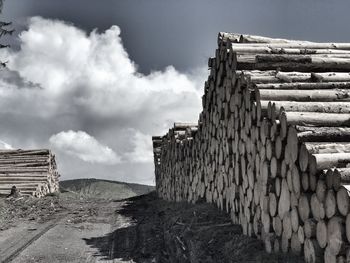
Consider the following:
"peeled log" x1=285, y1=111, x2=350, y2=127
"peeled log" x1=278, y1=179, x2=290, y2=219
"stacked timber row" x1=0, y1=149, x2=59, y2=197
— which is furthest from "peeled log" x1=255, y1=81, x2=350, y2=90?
"stacked timber row" x1=0, y1=149, x2=59, y2=197

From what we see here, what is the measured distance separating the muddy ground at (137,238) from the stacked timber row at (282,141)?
0.34m

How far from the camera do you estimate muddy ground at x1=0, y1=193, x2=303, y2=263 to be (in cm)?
708

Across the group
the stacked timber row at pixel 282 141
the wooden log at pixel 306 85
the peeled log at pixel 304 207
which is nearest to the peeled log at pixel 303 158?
the stacked timber row at pixel 282 141

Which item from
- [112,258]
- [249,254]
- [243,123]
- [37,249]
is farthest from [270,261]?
[37,249]

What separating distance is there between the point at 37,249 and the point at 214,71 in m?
5.24

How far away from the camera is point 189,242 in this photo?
8.13 metres

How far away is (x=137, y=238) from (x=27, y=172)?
16285mm

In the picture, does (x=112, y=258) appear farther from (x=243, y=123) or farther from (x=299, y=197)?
(x=299, y=197)

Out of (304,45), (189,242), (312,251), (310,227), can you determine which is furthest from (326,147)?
(304,45)

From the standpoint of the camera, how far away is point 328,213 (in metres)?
4.68

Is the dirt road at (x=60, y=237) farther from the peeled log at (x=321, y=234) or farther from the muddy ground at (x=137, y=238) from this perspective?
the peeled log at (x=321, y=234)

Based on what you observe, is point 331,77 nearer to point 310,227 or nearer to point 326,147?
point 326,147

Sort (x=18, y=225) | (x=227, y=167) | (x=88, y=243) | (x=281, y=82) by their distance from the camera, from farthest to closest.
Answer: (x=18, y=225) → (x=88, y=243) → (x=227, y=167) → (x=281, y=82)

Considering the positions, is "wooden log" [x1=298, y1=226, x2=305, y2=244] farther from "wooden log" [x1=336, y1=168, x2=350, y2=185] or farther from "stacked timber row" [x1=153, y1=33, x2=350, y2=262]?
"wooden log" [x1=336, y1=168, x2=350, y2=185]
